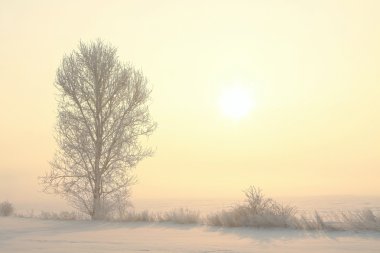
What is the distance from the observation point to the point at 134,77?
22.7 m

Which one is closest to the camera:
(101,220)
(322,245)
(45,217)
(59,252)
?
(59,252)

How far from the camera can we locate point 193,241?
39.0ft

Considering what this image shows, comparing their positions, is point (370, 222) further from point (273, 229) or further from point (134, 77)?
point (134, 77)

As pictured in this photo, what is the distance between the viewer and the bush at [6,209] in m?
24.0

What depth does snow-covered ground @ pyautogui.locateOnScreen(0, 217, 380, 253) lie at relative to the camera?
10.3 m

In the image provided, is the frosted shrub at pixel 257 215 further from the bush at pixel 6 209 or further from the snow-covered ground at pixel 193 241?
the bush at pixel 6 209

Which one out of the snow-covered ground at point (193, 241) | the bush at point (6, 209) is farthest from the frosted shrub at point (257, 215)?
the bush at point (6, 209)

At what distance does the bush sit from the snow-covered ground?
898 cm

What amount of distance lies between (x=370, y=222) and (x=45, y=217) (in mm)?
13989

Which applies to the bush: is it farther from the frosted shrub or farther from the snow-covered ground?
the frosted shrub

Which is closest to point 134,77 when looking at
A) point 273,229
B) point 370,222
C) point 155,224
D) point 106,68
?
point 106,68

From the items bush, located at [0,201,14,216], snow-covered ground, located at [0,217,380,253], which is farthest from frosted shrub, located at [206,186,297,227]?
bush, located at [0,201,14,216]

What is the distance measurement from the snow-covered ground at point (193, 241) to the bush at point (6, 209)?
29.5ft

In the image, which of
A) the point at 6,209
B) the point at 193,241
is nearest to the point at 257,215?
the point at 193,241
